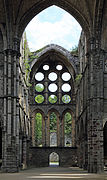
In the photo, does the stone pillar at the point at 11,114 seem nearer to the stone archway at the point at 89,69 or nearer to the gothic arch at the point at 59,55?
the stone archway at the point at 89,69

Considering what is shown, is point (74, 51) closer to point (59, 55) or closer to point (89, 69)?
point (59, 55)

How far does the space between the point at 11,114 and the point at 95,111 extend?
6.16m

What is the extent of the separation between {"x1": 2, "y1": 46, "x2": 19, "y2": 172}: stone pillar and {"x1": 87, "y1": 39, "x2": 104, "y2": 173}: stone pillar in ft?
17.7

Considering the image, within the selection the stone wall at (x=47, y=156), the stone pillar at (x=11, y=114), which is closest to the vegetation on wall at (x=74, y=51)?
the stone wall at (x=47, y=156)

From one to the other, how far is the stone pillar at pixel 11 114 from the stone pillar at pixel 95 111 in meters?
5.41

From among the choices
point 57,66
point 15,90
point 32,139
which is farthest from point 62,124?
point 15,90

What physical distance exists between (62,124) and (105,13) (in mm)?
19720

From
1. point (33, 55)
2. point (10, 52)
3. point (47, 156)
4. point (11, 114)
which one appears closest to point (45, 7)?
point (10, 52)

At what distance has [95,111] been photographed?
2350 cm

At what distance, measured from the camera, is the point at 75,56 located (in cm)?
3953

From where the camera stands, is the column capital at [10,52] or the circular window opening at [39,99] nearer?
the column capital at [10,52]

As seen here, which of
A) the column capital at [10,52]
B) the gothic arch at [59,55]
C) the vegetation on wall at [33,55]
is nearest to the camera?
the column capital at [10,52]

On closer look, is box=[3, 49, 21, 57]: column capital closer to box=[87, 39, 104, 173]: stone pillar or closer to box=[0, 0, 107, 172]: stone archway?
box=[0, 0, 107, 172]: stone archway

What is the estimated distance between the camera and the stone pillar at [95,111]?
2275 cm
